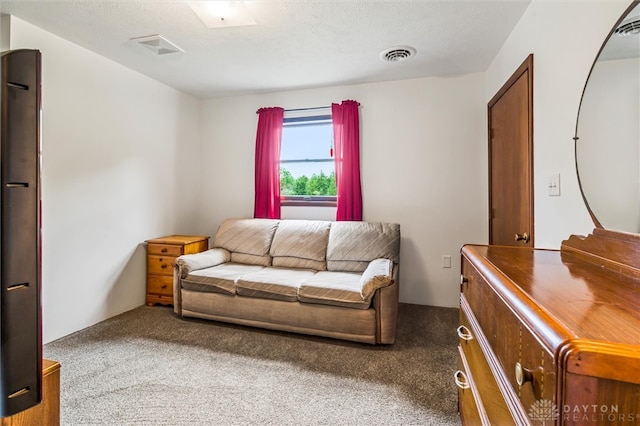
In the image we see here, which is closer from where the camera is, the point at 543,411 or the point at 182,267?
the point at 543,411

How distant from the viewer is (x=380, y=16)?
2121mm

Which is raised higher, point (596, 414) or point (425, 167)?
point (425, 167)

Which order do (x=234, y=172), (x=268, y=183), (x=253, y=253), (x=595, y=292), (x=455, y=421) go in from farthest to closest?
(x=234, y=172)
(x=268, y=183)
(x=253, y=253)
(x=455, y=421)
(x=595, y=292)

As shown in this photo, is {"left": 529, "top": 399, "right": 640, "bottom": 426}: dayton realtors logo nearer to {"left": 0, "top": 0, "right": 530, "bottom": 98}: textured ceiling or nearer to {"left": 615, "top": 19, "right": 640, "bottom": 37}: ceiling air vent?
{"left": 615, "top": 19, "right": 640, "bottom": 37}: ceiling air vent

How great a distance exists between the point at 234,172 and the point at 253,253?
123 centimetres

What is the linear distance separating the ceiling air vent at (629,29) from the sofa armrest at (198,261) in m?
3.12

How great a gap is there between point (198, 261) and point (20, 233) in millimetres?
2191

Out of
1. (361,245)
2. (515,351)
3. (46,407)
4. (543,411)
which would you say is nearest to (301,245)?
(361,245)

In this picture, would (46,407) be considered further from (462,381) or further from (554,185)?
(554,185)

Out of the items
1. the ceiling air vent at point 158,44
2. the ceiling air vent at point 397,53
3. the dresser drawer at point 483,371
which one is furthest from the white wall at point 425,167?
the dresser drawer at point 483,371

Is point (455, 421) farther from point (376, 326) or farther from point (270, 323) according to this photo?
point (270, 323)

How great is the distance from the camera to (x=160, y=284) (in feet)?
10.5

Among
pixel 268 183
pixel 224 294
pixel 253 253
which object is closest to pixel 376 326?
pixel 224 294

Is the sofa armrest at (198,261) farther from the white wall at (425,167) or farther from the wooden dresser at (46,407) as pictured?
the wooden dresser at (46,407)
